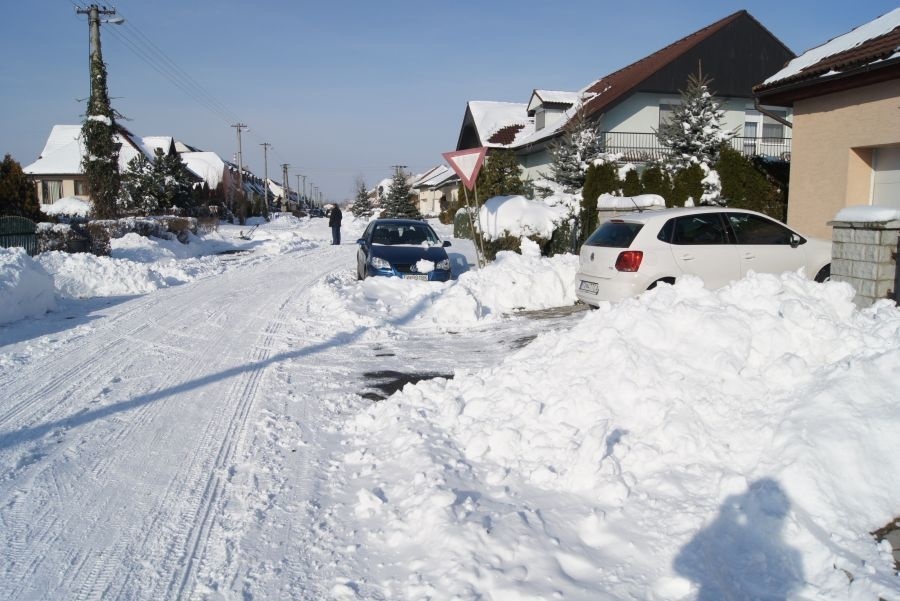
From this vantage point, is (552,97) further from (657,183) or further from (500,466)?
(500,466)

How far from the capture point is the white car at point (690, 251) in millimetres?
9250

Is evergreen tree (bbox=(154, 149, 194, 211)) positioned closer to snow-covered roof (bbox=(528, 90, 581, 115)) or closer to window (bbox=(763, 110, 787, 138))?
snow-covered roof (bbox=(528, 90, 581, 115))

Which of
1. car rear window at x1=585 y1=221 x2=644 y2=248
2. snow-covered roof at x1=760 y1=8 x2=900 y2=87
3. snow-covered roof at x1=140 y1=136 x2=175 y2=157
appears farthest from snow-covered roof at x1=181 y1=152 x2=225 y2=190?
car rear window at x1=585 y1=221 x2=644 y2=248

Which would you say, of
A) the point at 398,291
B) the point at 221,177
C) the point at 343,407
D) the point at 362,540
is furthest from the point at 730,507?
the point at 221,177

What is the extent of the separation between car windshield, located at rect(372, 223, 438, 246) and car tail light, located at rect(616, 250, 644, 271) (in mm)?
6254

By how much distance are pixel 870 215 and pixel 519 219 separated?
10937 millimetres

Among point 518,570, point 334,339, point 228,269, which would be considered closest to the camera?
point 518,570

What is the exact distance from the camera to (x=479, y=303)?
1174 cm

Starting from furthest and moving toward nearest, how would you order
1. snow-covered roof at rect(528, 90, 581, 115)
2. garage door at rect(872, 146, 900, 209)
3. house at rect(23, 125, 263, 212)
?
1. house at rect(23, 125, 263, 212)
2. snow-covered roof at rect(528, 90, 581, 115)
3. garage door at rect(872, 146, 900, 209)

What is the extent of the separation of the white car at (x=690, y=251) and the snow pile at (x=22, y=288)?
29.7ft

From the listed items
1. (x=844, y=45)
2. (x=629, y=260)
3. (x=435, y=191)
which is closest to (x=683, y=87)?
(x=844, y=45)

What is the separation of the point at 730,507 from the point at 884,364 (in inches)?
69.5

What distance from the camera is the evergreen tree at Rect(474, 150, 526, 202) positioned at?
3053 cm

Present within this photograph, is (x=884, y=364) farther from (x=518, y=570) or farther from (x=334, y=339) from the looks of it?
(x=334, y=339)
